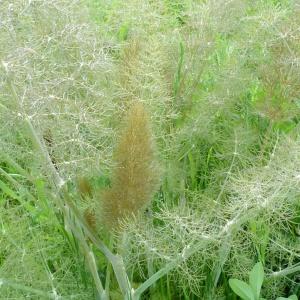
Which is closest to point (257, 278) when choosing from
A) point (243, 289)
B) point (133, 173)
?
point (243, 289)

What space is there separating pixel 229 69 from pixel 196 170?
9.9 inches

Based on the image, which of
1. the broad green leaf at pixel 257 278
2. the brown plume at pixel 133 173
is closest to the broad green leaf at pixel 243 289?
the broad green leaf at pixel 257 278

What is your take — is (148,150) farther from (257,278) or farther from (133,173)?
(257,278)

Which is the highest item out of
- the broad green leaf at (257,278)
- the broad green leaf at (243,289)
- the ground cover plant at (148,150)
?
the ground cover plant at (148,150)

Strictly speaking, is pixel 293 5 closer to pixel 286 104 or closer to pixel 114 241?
pixel 286 104

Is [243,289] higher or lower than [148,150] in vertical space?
lower

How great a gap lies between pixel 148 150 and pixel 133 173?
1.9 inches

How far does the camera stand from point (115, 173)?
1088 mm

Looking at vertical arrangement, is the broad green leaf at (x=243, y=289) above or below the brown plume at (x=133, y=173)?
below

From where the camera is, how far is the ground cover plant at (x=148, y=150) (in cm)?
107

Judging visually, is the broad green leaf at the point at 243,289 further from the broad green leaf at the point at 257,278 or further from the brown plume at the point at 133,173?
the brown plume at the point at 133,173

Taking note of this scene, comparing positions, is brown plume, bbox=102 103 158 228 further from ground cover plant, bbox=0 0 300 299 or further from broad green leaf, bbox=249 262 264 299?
broad green leaf, bbox=249 262 264 299

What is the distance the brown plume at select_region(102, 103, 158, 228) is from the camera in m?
1.04

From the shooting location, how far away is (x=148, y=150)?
1047mm
